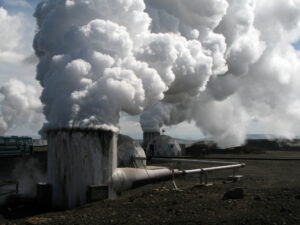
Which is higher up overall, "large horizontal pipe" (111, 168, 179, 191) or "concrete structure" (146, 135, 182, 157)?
"concrete structure" (146, 135, 182, 157)

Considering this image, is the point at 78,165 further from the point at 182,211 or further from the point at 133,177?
the point at 182,211

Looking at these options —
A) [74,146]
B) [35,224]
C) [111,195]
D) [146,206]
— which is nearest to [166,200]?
[146,206]

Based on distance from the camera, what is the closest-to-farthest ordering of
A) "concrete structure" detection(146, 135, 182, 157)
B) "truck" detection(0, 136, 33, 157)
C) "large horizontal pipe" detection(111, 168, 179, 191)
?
"large horizontal pipe" detection(111, 168, 179, 191) → "truck" detection(0, 136, 33, 157) → "concrete structure" detection(146, 135, 182, 157)

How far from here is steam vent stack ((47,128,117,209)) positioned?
11844mm

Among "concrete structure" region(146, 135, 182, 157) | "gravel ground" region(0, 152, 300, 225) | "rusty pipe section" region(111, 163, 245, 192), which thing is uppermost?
"concrete structure" region(146, 135, 182, 157)

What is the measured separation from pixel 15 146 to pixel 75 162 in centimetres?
2043

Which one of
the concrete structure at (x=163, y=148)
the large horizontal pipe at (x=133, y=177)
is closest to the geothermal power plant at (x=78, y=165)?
the large horizontal pipe at (x=133, y=177)

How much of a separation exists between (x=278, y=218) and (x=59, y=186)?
5942mm

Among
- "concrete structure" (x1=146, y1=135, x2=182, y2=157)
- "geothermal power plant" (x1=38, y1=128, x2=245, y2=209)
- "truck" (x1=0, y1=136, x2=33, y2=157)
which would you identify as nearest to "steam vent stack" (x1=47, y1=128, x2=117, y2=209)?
"geothermal power plant" (x1=38, y1=128, x2=245, y2=209)

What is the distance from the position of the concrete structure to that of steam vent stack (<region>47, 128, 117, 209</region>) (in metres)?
28.8

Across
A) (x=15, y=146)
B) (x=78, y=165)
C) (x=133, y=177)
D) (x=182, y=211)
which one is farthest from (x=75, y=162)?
(x=15, y=146)

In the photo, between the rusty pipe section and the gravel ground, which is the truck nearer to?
the rusty pipe section

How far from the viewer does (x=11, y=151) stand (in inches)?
1176

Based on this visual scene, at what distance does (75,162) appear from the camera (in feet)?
38.8
